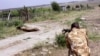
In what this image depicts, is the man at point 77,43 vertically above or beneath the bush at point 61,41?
above

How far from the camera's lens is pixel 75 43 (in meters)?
7.40

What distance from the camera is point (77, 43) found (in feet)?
24.3

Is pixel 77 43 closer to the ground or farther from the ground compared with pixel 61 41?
farther from the ground

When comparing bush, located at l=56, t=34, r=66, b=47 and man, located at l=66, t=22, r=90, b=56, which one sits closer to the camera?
man, located at l=66, t=22, r=90, b=56

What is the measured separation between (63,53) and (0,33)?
7.12 m

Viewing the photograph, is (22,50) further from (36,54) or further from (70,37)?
(70,37)

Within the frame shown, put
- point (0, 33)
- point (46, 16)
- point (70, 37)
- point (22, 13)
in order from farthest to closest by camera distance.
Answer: point (46, 16), point (22, 13), point (0, 33), point (70, 37)

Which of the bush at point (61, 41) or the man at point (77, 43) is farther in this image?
the bush at point (61, 41)

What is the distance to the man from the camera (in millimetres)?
7084

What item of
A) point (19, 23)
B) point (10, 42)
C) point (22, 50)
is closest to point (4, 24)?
point (19, 23)

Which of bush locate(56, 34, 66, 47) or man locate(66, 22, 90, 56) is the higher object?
man locate(66, 22, 90, 56)

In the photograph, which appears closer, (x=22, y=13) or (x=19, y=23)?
(x=19, y=23)

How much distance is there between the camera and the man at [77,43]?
7084 mm

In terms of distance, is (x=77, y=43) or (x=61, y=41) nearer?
(x=77, y=43)
